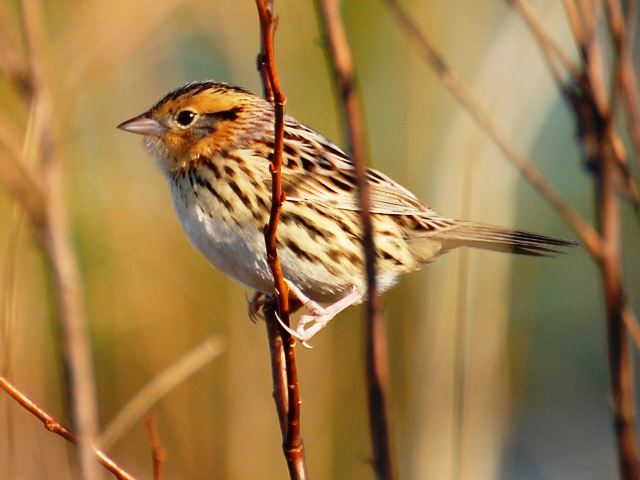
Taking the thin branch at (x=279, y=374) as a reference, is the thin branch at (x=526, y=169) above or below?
above

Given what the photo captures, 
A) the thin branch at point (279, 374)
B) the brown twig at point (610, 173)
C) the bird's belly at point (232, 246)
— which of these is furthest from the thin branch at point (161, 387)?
the brown twig at point (610, 173)

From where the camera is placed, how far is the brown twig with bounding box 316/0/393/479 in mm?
1674

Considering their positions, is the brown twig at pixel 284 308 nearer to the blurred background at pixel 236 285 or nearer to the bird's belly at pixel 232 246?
the bird's belly at pixel 232 246

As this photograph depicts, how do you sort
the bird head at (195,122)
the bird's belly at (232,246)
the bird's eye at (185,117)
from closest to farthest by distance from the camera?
the bird's belly at (232,246) < the bird head at (195,122) < the bird's eye at (185,117)

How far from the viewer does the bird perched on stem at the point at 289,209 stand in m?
3.53

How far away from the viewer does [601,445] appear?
6316 millimetres

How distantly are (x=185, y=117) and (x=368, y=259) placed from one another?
2.38m

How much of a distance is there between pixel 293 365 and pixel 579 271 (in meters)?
4.75

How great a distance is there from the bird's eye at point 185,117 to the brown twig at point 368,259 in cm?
225

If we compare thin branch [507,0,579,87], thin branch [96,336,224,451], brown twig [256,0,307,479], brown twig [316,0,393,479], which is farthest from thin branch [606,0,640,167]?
thin branch [96,336,224,451]

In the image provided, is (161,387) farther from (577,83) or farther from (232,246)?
(577,83)

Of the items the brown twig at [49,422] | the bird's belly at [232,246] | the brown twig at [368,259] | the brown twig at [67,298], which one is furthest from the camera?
the bird's belly at [232,246]

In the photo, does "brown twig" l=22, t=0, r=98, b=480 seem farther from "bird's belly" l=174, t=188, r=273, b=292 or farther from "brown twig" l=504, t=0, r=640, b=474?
"bird's belly" l=174, t=188, r=273, b=292

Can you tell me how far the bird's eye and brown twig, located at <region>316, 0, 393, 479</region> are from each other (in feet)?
7.40
